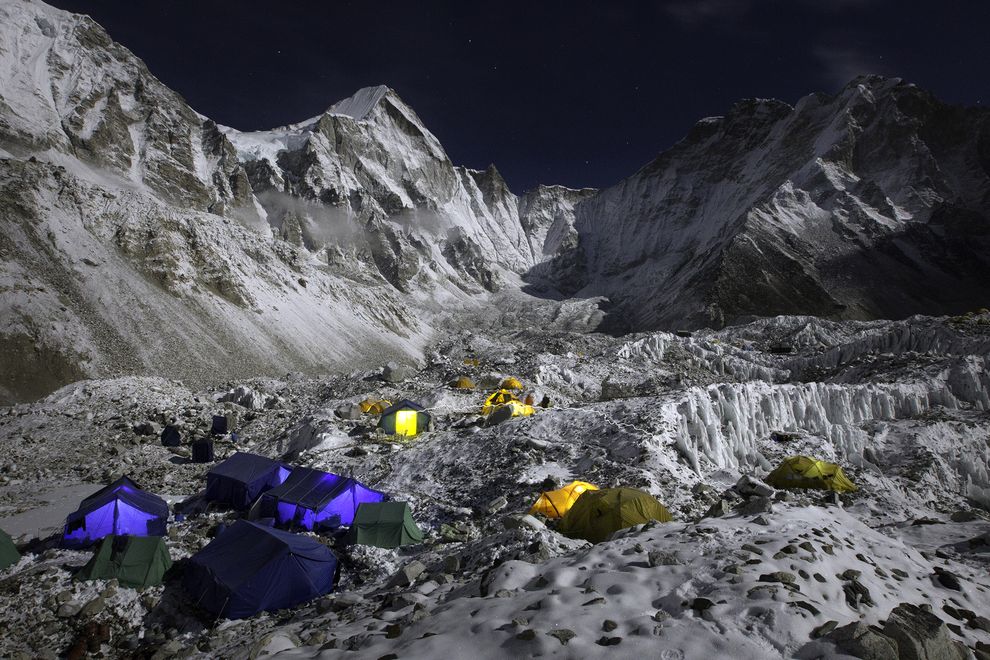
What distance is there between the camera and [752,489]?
12.7 metres

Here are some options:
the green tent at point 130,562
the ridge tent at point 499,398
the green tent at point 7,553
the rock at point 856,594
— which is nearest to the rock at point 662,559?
A: the rock at point 856,594

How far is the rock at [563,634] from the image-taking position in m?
5.40

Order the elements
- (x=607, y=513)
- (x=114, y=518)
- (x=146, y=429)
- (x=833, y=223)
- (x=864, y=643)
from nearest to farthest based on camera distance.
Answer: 1. (x=864, y=643)
2. (x=607, y=513)
3. (x=114, y=518)
4. (x=146, y=429)
5. (x=833, y=223)

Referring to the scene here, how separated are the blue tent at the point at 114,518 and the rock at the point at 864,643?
699 inches

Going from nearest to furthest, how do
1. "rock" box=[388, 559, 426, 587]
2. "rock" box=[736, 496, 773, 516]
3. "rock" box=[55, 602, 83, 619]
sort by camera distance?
"rock" box=[736, 496, 773, 516]
"rock" box=[388, 559, 426, 587]
"rock" box=[55, 602, 83, 619]

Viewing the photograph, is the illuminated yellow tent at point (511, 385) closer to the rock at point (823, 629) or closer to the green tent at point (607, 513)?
the green tent at point (607, 513)

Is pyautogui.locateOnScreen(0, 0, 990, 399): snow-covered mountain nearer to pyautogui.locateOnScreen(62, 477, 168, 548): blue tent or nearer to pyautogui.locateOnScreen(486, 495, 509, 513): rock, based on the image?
pyautogui.locateOnScreen(62, 477, 168, 548): blue tent

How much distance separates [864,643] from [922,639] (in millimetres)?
866

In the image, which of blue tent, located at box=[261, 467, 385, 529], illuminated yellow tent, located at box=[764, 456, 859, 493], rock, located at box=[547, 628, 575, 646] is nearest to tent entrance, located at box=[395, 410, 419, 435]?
blue tent, located at box=[261, 467, 385, 529]

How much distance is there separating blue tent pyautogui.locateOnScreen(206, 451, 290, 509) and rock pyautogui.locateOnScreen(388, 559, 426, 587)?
34.1ft

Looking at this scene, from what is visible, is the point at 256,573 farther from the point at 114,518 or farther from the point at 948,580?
the point at 948,580

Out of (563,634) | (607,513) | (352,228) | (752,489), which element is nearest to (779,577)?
(563,634)

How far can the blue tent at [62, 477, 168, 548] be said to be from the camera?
14.9m

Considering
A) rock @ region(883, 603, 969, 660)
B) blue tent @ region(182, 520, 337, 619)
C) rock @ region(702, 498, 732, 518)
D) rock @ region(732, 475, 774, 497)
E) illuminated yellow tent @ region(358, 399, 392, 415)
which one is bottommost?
blue tent @ region(182, 520, 337, 619)
